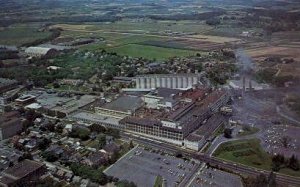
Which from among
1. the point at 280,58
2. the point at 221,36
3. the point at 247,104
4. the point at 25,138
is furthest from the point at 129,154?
the point at 221,36

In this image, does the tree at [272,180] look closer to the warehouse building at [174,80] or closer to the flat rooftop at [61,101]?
the warehouse building at [174,80]

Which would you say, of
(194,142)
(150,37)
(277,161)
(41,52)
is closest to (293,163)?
(277,161)

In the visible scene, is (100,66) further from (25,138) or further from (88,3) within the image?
(88,3)

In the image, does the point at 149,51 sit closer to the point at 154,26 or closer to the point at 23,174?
the point at 154,26

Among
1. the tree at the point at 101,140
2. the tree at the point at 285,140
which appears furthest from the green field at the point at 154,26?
the tree at the point at 101,140

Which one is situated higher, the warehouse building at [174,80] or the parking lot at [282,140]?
the warehouse building at [174,80]

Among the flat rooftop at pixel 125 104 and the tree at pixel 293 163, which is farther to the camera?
the flat rooftop at pixel 125 104
